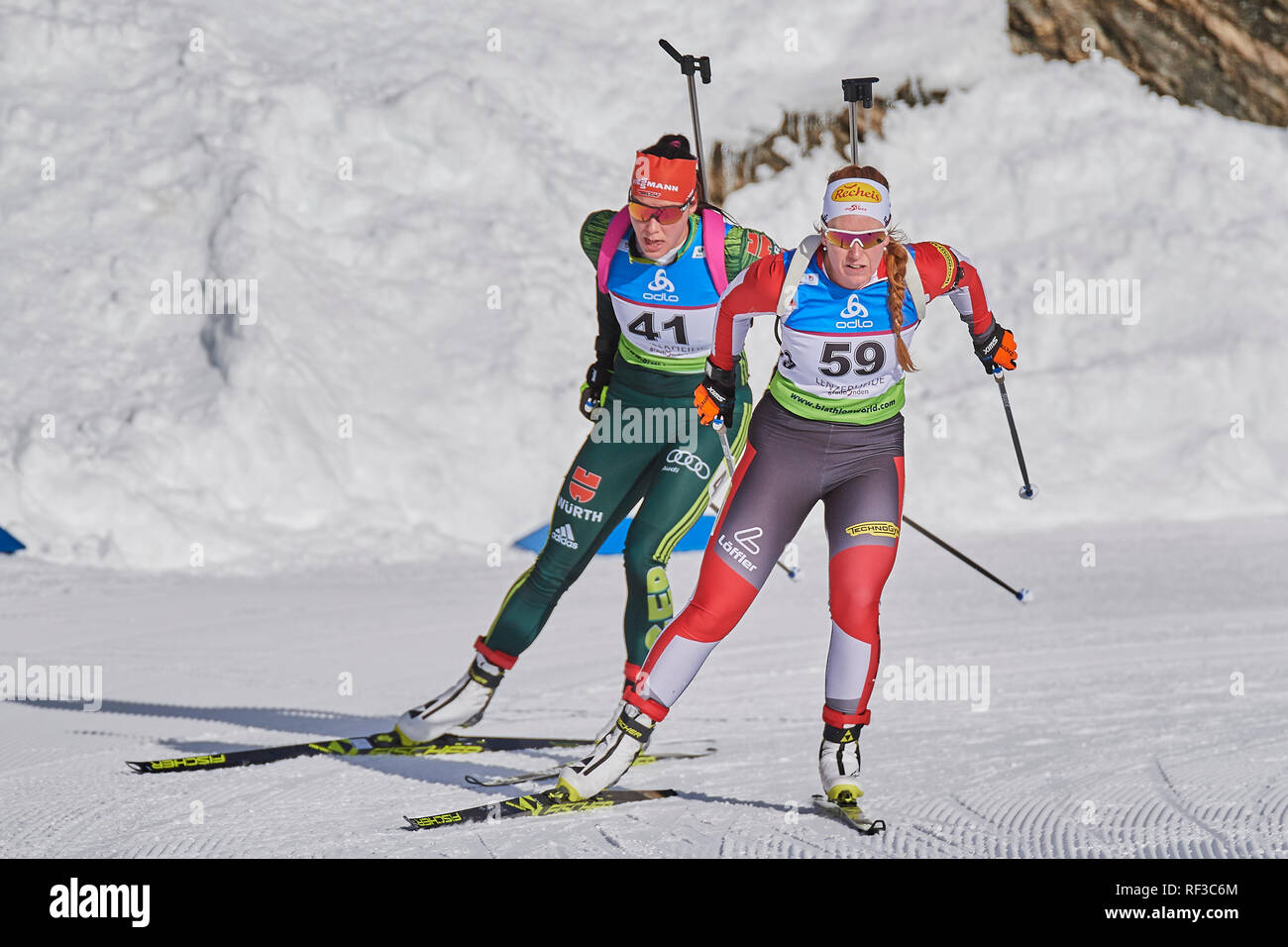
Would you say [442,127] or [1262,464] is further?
[442,127]

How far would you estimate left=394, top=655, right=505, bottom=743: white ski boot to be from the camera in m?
6.54

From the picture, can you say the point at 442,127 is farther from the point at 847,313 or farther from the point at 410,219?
the point at 847,313

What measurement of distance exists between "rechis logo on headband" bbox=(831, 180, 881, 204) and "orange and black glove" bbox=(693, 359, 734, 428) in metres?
0.75

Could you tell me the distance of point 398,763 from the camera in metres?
6.46

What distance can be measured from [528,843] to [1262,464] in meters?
10.1

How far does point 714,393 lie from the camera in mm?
5613

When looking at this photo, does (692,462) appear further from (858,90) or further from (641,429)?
(858,90)

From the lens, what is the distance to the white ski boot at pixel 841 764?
5422 millimetres

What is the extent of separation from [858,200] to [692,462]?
1.51 meters

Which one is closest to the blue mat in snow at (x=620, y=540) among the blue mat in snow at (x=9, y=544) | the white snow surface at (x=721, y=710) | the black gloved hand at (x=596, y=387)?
the white snow surface at (x=721, y=710)

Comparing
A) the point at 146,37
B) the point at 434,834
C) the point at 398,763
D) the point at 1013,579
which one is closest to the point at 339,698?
the point at 398,763

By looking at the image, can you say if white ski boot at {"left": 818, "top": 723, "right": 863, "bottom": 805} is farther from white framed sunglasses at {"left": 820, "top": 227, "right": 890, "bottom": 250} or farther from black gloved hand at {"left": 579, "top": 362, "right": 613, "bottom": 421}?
black gloved hand at {"left": 579, "top": 362, "right": 613, "bottom": 421}

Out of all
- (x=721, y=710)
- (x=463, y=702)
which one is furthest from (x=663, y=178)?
(x=721, y=710)

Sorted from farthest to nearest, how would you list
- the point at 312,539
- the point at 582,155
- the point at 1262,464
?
the point at 582,155, the point at 1262,464, the point at 312,539
